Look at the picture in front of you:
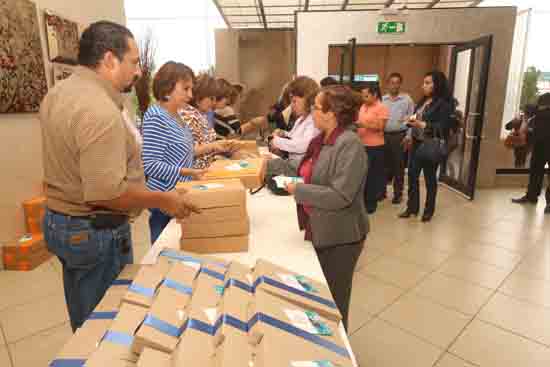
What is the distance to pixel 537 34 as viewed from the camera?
22.7 feet

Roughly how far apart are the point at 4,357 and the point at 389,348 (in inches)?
82.4

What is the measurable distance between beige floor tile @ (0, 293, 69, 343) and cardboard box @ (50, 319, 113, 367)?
5.63 ft

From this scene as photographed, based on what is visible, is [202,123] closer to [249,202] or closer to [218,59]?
[249,202]

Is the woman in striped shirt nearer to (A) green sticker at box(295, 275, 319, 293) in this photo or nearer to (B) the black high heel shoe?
(A) green sticker at box(295, 275, 319, 293)

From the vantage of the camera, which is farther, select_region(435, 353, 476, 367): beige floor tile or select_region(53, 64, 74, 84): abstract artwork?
select_region(53, 64, 74, 84): abstract artwork

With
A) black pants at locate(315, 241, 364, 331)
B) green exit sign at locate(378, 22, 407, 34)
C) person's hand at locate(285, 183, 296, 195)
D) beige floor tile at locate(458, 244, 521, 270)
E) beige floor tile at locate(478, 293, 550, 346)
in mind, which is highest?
green exit sign at locate(378, 22, 407, 34)

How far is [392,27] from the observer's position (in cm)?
536

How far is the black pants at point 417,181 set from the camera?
4000mm

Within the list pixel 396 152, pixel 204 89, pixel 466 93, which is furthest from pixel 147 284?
pixel 466 93

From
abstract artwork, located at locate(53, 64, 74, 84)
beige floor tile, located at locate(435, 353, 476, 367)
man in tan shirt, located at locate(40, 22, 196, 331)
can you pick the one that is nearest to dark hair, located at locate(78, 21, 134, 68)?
man in tan shirt, located at locate(40, 22, 196, 331)

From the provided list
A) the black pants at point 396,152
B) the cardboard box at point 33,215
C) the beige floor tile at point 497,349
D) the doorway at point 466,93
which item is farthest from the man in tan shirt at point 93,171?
the black pants at point 396,152

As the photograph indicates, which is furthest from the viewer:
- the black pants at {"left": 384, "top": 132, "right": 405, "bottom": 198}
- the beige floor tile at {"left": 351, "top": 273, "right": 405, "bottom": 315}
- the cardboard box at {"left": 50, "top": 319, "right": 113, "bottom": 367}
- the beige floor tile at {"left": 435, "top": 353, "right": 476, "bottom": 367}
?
the black pants at {"left": 384, "top": 132, "right": 405, "bottom": 198}

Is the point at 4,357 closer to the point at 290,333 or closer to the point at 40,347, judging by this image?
the point at 40,347

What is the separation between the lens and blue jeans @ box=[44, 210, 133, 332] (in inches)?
50.4
